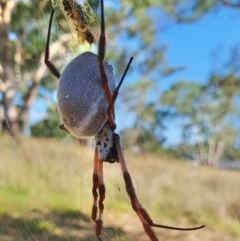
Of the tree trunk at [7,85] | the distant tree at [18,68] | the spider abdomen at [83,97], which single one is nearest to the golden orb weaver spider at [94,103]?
the spider abdomen at [83,97]

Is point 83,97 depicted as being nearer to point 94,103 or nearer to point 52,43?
point 94,103

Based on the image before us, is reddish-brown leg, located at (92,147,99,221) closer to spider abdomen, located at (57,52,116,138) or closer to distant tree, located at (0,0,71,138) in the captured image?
spider abdomen, located at (57,52,116,138)

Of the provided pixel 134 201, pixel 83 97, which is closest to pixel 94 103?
pixel 83 97

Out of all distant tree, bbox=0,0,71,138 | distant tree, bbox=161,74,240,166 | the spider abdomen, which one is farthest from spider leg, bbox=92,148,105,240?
distant tree, bbox=0,0,71,138

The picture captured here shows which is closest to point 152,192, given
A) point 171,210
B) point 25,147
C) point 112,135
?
point 171,210

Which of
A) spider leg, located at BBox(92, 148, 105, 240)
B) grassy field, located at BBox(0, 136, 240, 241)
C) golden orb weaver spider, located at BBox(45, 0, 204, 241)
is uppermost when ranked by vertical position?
golden orb weaver spider, located at BBox(45, 0, 204, 241)

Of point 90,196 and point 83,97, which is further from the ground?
point 83,97

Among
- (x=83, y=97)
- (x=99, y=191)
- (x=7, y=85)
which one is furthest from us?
(x=7, y=85)
